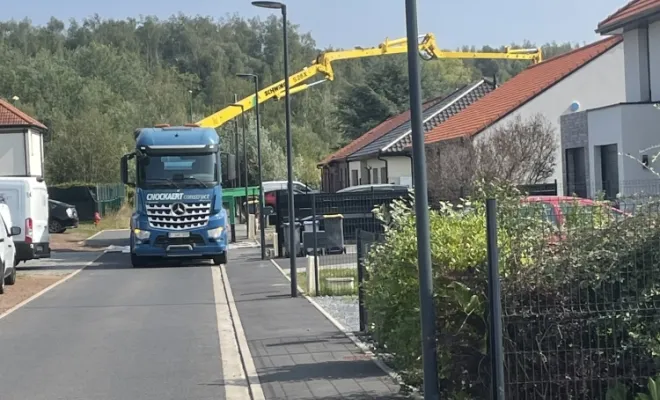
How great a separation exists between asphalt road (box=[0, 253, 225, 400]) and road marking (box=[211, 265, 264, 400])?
110 millimetres

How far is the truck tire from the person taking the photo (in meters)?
29.8

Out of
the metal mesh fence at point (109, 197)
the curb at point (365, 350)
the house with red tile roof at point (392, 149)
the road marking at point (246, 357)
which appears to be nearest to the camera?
the curb at point (365, 350)

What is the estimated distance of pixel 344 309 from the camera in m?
17.3

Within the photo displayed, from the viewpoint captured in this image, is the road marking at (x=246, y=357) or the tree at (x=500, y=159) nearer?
the road marking at (x=246, y=357)

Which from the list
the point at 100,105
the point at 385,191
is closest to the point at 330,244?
the point at 385,191

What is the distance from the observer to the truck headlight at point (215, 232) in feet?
95.1

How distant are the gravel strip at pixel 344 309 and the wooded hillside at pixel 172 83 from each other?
45784 mm

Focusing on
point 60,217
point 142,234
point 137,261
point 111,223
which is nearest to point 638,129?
point 142,234

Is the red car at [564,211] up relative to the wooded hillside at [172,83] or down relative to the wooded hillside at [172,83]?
down

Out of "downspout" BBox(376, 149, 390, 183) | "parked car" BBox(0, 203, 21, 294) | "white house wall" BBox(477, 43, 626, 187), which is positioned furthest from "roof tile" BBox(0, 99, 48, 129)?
"parked car" BBox(0, 203, 21, 294)

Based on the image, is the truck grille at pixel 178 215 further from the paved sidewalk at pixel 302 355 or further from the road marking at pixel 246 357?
the road marking at pixel 246 357

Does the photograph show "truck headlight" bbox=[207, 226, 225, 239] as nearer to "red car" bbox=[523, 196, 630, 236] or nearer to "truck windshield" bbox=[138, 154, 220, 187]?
"truck windshield" bbox=[138, 154, 220, 187]

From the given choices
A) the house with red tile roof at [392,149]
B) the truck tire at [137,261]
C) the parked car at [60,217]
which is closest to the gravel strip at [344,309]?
the truck tire at [137,261]

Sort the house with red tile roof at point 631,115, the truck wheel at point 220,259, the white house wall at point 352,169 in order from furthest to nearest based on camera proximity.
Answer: the white house wall at point 352,169 → the truck wheel at point 220,259 → the house with red tile roof at point 631,115
